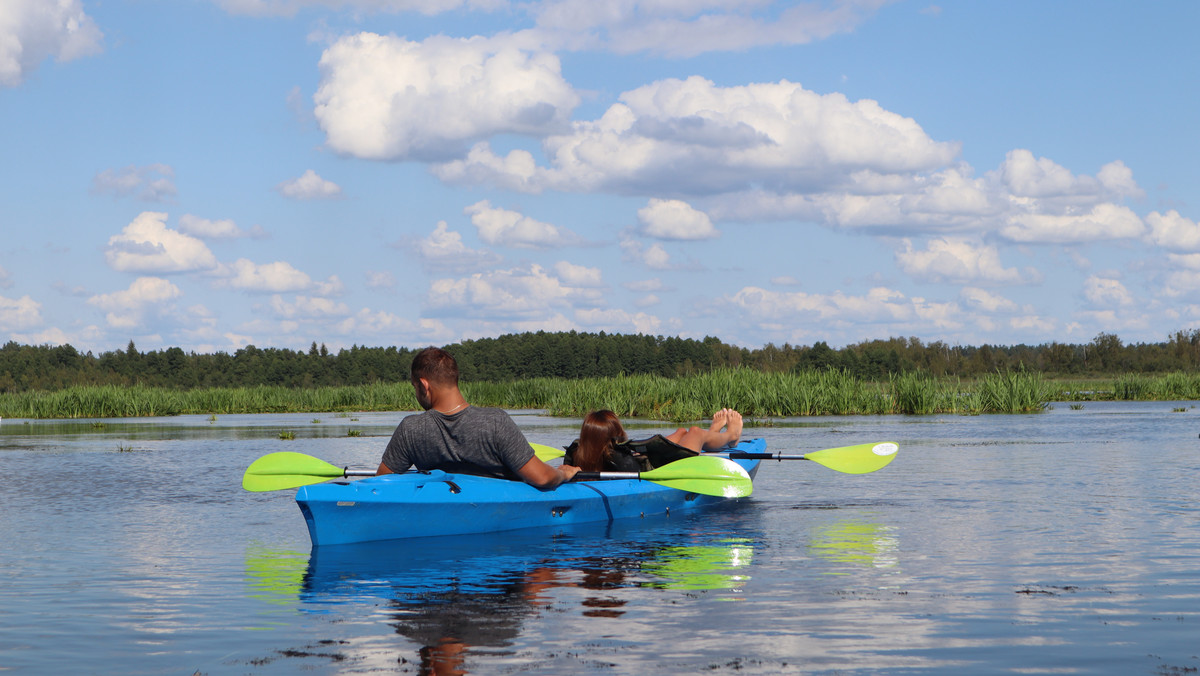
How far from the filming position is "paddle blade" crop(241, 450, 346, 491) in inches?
336

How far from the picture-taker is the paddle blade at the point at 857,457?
10773mm

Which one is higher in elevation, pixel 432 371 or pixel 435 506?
pixel 432 371

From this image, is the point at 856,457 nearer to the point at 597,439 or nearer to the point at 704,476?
the point at 704,476

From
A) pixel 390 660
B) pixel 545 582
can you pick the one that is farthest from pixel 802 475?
pixel 390 660

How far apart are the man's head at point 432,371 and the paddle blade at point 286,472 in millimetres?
1846

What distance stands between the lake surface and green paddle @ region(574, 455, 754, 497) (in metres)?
0.37

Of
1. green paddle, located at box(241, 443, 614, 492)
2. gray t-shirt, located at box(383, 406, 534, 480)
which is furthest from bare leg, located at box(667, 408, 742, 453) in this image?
green paddle, located at box(241, 443, 614, 492)

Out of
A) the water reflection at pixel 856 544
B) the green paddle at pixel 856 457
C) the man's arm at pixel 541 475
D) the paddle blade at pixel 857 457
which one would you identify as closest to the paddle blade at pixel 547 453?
the green paddle at pixel 856 457

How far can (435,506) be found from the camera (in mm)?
7609

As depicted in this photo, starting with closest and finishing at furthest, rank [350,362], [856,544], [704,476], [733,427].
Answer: [856,544], [704,476], [733,427], [350,362]

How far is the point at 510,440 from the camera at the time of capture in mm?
7492

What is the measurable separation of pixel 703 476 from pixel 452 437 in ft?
7.87

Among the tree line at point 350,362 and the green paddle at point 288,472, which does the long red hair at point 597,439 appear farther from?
the tree line at point 350,362

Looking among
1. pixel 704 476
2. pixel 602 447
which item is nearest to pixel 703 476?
pixel 704 476
